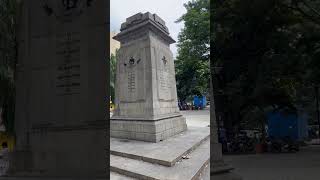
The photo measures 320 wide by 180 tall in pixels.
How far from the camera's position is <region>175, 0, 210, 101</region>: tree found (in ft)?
12.3

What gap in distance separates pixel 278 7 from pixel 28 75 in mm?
7739

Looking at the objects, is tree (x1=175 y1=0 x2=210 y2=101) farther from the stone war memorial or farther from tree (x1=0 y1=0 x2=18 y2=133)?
tree (x1=0 y1=0 x2=18 y2=133)

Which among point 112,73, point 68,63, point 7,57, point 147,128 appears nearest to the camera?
point 147,128

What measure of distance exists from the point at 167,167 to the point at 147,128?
37 cm

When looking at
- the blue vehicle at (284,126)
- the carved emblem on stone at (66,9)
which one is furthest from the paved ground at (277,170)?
the blue vehicle at (284,126)

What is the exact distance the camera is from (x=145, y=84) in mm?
3641

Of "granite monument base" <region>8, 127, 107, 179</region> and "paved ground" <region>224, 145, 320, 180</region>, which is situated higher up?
"granite monument base" <region>8, 127, 107, 179</region>

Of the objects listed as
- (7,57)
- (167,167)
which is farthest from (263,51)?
(167,167)

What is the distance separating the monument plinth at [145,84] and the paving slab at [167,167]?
21cm

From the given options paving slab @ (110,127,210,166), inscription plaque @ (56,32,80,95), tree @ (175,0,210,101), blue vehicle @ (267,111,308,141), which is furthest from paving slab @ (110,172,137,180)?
blue vehicle @ (267,111,308,141)

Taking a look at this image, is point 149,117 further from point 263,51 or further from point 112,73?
point 263,51

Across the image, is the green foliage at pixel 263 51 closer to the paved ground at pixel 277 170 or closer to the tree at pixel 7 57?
the paved ground at pixel 277 170

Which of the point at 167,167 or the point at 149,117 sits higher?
the point at 149,117

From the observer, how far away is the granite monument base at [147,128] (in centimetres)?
362
